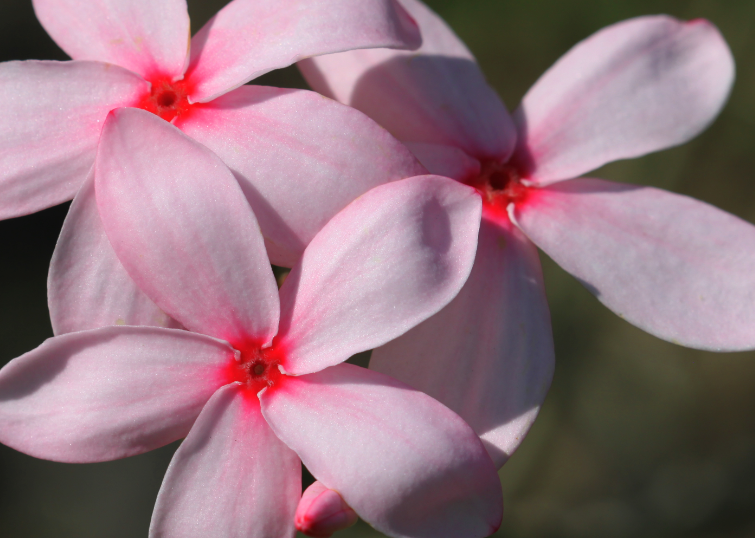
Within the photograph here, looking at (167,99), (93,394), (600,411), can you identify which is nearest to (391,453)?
(93,394)

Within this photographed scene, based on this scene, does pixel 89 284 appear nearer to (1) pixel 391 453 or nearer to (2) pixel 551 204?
(1) pixel 391 453

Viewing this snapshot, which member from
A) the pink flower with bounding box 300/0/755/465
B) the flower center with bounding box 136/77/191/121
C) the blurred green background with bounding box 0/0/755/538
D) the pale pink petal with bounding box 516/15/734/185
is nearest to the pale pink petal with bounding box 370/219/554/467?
the pink flower with bounding box 300/0/755/465

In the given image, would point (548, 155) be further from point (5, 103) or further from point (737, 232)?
point (5, 103)

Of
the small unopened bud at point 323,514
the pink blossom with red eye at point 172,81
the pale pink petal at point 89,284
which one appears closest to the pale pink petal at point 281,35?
the pink blossom with red eye at point 172,81

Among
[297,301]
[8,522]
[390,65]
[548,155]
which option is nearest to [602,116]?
[548,155]

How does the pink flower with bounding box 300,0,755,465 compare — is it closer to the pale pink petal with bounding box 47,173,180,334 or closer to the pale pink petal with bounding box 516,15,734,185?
the pale pink petal with bounding box 516,15,734,185
